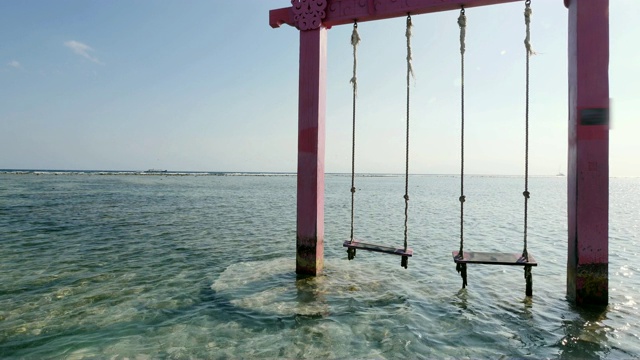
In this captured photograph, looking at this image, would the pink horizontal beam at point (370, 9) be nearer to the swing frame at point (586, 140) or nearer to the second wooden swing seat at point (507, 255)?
the swing frame at point (586, 140)

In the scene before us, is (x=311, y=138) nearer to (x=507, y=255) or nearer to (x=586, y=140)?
(x=507, y=255)

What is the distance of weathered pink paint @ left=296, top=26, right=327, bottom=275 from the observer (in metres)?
6.93

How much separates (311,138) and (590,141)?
4.83m

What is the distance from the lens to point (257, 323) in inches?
205

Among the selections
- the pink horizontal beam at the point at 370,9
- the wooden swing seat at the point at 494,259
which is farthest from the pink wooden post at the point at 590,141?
the pink horizontal beam at the point at 370,9

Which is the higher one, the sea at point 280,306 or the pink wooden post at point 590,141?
the pink wooden post at point 590,141

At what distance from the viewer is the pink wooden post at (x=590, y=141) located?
5250 mm

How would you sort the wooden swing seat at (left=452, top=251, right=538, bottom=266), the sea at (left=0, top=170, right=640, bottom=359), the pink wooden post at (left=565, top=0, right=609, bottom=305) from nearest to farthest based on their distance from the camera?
the sea at (left=0, top=170, right=640, bottom=359), the pink wooden post at (left=565, top=0, right=609, bottom=305), the wooden swing seat at (left=452, top=251, right=538, bottom=266)

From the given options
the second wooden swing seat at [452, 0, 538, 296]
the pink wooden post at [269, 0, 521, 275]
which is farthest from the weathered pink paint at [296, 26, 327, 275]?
the second wooden swing seat at [452, 0, 538, 296]

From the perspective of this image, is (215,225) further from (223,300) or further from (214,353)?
(214,353)

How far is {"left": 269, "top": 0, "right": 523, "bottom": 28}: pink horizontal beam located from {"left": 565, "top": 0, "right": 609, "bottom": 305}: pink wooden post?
4.58ft

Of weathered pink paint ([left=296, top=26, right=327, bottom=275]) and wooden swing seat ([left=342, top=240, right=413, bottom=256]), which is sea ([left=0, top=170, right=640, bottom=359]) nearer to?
wooden swing seat ([left=342, top=240, right=413, bottom=256])

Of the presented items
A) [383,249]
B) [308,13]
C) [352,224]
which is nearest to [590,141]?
[383,249]

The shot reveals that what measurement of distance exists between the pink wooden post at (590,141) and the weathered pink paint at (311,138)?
4.49 metres
